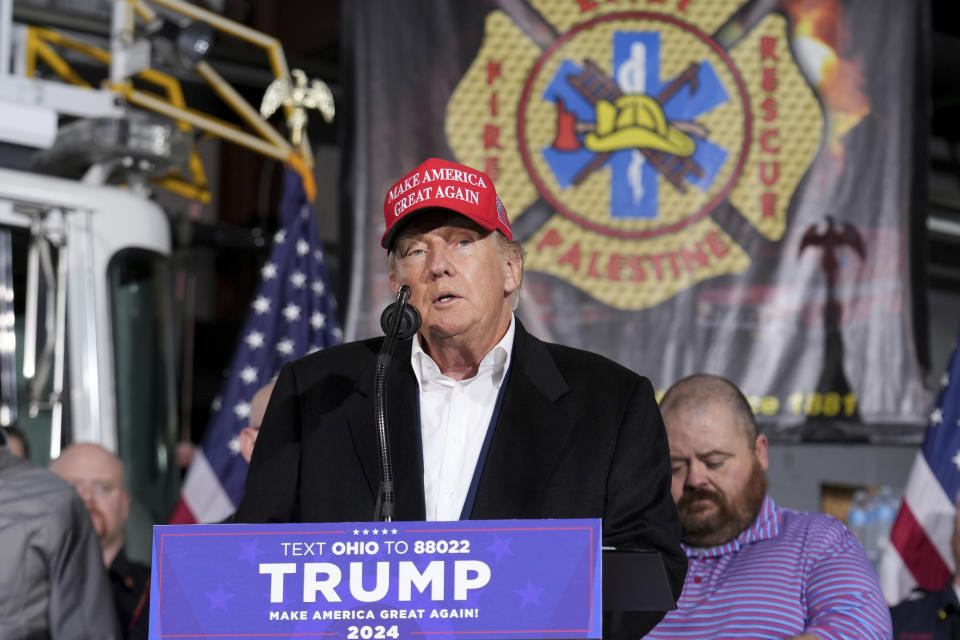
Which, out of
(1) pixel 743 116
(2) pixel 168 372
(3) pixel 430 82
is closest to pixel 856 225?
(1) pixel 743 116

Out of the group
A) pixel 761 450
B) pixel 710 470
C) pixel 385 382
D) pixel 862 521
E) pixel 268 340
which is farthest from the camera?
pixel 862 521

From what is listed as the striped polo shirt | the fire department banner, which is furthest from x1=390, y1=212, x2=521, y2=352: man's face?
the fire department banner

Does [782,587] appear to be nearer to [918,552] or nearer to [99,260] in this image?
[918,552]

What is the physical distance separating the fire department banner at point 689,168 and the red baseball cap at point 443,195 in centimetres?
278

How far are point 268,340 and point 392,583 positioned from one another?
4123 mm

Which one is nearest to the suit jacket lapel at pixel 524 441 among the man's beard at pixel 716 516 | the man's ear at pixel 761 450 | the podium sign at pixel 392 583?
the podium sign at pixel 392 583

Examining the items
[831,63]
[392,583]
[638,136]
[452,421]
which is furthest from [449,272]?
[831,63]

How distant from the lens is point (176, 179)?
609cm

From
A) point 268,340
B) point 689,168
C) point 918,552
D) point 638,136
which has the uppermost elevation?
point 638,136

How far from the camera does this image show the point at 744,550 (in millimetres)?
3088

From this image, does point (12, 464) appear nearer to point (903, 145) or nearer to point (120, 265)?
point (120, 265)

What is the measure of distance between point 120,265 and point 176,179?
3.93ft

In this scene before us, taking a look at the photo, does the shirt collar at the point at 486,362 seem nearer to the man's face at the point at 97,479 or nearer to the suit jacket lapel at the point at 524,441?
the suit jacket lapel at the point at 524,441

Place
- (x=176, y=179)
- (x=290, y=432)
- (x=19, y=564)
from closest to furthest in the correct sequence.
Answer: (x=290, y=432)
(x=19, y=564)
(x=176, y=179)
